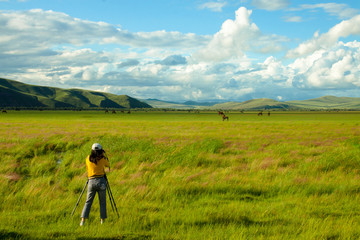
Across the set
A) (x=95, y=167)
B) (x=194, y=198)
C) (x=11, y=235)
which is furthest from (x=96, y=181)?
(x=194, y=198)

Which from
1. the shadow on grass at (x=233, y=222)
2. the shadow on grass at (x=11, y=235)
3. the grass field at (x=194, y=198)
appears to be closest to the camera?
the shadow on grass at (x=11, y=235)

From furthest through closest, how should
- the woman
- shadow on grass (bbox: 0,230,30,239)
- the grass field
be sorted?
the woman → the grass field → shadow on grass (bbox: 0,230,30,239)

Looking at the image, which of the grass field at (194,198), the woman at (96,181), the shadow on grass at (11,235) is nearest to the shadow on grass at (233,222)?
the grass field at (194,198)

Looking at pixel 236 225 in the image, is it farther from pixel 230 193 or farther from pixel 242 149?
pixel 242 149

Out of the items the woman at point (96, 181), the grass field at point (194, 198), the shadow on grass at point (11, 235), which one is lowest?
the grass field at point (194, 198)

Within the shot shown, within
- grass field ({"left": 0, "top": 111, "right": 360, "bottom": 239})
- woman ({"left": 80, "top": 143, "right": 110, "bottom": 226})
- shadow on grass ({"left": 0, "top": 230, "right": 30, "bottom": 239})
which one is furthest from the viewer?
woman ({"left": 80, "top": 143, "right": 110, "bottom": 226})

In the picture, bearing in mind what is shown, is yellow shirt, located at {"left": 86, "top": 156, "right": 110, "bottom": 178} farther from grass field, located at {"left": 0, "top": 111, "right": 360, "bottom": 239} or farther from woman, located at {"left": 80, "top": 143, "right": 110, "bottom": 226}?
grass field, located at {"left": 0, "top": 111, "right": 360, "bottom": 239}

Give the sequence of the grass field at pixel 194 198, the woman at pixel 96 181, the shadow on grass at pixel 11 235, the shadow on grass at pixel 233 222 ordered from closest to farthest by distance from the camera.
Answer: the shadow on grass at pixel 11 235, the grass field at pixel 194 198, the woman at pixel 96 181, the shadow on grass at pixel 233 222

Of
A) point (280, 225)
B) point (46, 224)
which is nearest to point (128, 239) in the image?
point (46, 224)

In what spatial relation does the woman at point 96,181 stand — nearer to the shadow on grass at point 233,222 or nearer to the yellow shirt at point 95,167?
the yellow shirt at point 95,167

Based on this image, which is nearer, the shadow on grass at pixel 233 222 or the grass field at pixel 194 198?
the grass field at pixel 194 198

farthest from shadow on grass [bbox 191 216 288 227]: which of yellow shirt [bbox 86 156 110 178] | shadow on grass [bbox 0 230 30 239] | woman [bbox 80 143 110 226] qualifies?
shadow on grass [bbox 0 230 30 239]

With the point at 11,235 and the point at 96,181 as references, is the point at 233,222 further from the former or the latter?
the point at 11,235

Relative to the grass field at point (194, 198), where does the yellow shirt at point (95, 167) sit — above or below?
above
